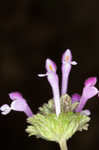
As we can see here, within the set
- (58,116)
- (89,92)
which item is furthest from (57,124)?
(89,92)

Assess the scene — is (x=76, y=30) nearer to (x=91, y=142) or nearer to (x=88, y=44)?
(x=88, y=44)

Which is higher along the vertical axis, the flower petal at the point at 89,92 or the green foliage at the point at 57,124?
the flower petal at the point at 89,92

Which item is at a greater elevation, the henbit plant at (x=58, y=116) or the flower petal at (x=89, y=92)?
the flower petal at (x=89, y=92)

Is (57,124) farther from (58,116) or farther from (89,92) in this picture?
(89,92)

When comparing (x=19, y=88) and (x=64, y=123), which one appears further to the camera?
(x=19, y=88)

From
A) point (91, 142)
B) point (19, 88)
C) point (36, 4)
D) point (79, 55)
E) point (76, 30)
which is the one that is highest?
point (36, 4)

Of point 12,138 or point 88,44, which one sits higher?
point 88,44

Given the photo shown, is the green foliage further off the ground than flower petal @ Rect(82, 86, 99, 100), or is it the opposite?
flower petal @ Rect(82, 86, 99, 100)

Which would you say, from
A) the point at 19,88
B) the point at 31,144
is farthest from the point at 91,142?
the point at 19,88

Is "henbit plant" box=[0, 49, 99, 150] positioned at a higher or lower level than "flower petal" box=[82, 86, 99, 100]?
lower

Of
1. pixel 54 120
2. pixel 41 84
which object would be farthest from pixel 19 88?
pixel 54 120
